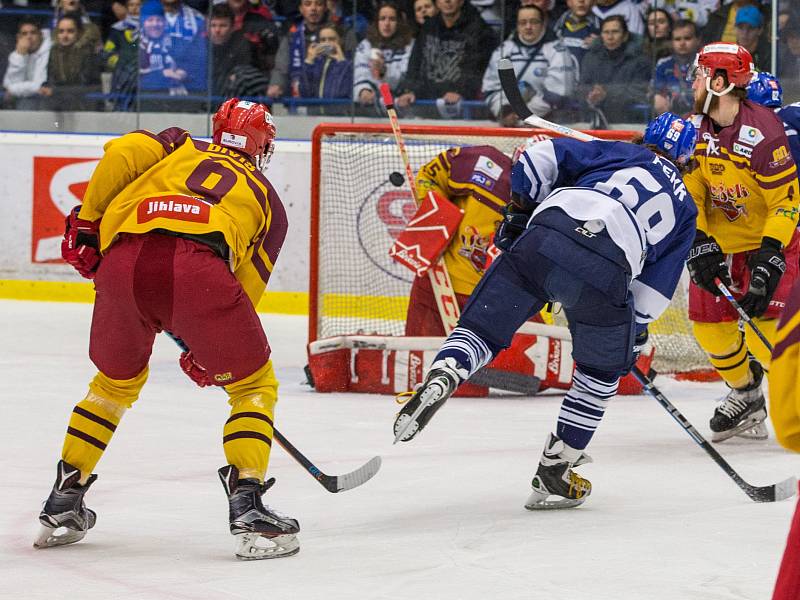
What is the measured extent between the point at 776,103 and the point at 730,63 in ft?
1.00

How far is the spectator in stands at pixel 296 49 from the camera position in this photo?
25.4 feet

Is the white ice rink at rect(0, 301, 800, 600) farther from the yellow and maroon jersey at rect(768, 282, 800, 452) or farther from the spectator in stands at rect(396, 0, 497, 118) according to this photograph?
the spectator in stands at rect(396, 0, 497, 118)

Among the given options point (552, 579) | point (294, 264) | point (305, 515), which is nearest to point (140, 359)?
point (305, 515)

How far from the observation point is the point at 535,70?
7191mm

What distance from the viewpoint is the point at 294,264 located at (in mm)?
7172

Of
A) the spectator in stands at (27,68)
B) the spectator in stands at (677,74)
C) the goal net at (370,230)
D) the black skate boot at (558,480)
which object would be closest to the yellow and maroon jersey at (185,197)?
the black skate boot at (558,480)

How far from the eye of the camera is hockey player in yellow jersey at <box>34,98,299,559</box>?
8.75 feet

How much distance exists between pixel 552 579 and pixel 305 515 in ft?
2.58

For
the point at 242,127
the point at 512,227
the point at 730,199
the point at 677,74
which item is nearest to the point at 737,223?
the point at 730,199

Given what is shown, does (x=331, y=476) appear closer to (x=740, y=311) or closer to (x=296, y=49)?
(x=740, y=311)

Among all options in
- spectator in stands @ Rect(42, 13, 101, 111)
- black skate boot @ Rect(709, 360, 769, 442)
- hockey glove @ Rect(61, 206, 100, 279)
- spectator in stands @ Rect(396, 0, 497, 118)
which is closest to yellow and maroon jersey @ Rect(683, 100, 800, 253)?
black skate boot @ Rect(709, 360, 769, 442)

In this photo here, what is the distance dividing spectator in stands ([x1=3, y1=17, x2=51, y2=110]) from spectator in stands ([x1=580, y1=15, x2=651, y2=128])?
3.29 metres

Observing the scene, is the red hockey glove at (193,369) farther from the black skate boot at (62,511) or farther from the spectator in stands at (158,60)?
the spectator in stands at (158,60)

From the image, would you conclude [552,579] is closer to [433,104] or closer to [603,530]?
[603,530]
